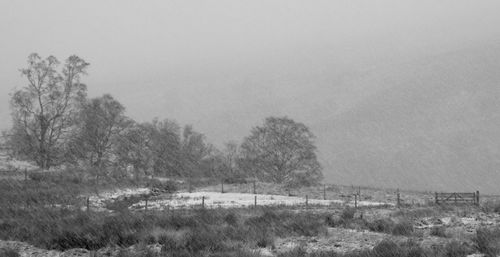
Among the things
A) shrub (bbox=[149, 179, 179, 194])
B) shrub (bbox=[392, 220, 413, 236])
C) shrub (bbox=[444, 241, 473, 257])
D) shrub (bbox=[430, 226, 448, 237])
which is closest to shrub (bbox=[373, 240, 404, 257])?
shrub (bbox=[444, 241, 473, 257])

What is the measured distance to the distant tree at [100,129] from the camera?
68125 millimetres

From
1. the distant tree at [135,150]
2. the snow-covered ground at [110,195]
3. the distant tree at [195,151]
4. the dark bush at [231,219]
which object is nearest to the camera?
the dark bush at [231,219]

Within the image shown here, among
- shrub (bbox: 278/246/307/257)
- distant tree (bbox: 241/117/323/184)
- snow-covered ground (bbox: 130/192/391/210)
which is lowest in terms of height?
shrub (bbox: 278/246/307/257)

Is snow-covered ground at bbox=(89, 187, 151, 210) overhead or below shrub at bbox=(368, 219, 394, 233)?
overhead

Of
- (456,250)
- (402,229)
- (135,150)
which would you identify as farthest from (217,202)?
(135,150)

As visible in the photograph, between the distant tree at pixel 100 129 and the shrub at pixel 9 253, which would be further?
the distant tree at pixel 100 129

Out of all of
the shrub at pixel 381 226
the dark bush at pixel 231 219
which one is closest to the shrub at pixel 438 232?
the shrub at pixel 381 226

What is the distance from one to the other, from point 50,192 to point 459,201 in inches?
1213

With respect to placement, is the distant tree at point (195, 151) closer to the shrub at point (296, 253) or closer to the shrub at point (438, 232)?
the shrub at point (438, 232)

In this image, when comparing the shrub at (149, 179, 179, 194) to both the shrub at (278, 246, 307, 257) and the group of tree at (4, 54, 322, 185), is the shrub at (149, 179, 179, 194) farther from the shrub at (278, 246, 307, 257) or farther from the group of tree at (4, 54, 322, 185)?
the shrub at (278, 246, 307, 257)

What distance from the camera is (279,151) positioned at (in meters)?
78.6

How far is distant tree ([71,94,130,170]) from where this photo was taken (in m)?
68.1

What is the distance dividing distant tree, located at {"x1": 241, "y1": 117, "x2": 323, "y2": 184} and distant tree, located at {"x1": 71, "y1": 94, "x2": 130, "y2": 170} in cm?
→ 2027

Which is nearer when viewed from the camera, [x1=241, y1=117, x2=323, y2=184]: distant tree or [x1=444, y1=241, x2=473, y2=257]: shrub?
[x1=444, y1=241, x2=473, y2=257]: shrub
